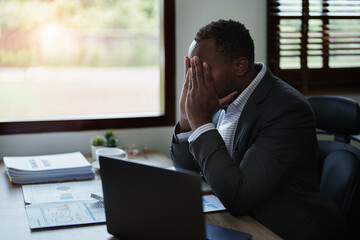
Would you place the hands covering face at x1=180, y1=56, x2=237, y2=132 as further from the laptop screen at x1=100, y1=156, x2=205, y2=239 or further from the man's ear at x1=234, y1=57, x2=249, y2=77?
the laptop screen at x1=100, y1=156, x2=205, y2=239

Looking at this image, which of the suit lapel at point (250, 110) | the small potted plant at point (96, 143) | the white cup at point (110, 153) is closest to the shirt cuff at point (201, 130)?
the suit lapel at point (250, 110)

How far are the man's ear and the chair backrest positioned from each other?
25.6 inches

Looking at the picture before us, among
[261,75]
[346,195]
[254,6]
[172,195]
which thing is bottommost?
[346,195]

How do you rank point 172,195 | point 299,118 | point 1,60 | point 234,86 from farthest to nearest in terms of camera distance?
point 1,60
point 234,86
point 299,118
point 172,195

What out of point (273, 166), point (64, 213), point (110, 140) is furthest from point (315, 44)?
point (64, 213)

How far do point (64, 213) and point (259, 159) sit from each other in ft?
1.99

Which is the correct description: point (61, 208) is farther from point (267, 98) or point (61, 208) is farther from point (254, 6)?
point (254, 6)

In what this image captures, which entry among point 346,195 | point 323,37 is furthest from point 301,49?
point 346,195

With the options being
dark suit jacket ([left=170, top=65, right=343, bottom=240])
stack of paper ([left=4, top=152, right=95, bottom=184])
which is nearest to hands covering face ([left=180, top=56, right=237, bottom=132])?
dark suit jacket ([left=170, top=65, right=343, bottom=240])

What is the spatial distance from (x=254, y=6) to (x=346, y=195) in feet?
3.90

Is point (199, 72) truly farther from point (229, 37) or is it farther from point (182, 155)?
point (182, 155)

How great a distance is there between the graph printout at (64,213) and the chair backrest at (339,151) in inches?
38.7

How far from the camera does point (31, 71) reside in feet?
9.78

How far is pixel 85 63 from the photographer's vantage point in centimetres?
346
